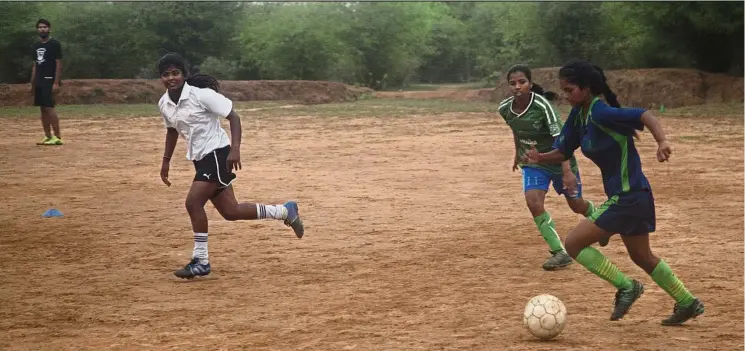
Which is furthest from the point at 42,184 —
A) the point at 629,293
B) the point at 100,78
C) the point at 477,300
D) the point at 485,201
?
the point at 100,78

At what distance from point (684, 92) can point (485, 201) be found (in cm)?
2136

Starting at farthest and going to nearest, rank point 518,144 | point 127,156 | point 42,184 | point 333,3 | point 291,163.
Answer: point 333,3
point 127,156
point 291,163
point 42,184
point 518,144

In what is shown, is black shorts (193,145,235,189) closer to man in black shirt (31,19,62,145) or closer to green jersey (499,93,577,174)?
green jersey (499,93,577,174)

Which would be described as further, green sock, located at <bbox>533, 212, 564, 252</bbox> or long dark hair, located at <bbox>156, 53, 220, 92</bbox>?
green sock, located at <bbox>533, 212, 564, 252</bbox>

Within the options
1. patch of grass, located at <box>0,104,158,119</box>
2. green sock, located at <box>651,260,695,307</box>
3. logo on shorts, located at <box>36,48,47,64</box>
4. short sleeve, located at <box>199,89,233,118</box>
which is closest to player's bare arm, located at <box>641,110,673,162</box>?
green sock, located at <box>651,260,695,307</box>

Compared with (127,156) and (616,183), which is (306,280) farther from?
(127,156)

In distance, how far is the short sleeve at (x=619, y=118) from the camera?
6.25 metres

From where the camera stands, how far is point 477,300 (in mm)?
7441

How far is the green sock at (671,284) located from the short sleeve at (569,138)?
3.01 feet

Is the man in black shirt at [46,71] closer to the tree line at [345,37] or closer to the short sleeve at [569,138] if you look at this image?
the tree line at [345,37]

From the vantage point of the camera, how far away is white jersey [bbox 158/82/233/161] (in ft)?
27.2

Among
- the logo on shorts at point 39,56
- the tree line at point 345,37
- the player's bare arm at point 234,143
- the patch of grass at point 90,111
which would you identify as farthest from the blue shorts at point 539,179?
the patch of grass at point 90,111

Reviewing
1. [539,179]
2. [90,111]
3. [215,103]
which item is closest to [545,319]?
[539,179]

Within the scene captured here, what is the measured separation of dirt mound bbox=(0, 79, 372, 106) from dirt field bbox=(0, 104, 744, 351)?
11.6 m
